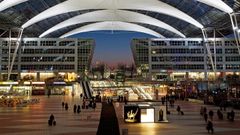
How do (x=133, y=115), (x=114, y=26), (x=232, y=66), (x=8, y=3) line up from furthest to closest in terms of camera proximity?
(x=114, y=26), (x=232, y=66), (x=8, y=3), (x=133, y=115)

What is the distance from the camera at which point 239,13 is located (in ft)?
189

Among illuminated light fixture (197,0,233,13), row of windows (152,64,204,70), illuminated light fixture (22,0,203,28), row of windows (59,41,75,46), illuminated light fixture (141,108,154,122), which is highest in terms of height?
illuminated light fixture (22,0,203,28)

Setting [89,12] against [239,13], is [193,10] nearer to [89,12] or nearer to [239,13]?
[239,13]

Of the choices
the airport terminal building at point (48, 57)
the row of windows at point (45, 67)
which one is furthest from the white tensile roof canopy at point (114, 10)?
the row of windows at point (45, 67)

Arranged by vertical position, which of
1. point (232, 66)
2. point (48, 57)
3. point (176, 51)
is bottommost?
point (232, 66)

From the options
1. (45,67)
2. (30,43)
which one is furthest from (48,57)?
(30,43)

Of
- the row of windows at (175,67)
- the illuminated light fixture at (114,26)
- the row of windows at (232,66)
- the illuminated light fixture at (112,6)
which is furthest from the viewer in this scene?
the row of windows at (232,66)

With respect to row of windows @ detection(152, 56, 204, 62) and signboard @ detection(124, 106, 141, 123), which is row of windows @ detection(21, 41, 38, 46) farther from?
signboard @ detection(124, 106, 141, 123)

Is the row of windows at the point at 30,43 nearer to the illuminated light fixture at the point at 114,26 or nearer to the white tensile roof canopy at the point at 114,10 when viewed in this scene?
the white tensile roof canopy at the point at 114,10

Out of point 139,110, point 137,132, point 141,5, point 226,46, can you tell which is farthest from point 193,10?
point 137,132

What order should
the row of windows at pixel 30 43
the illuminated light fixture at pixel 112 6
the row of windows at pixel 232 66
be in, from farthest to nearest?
the row of windows at pixel 232 66 < the row of windows at pixel 30 43 < the illuminated light fixture at pixel 112 6

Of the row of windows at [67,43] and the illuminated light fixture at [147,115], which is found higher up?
the row of windows at [67,43]

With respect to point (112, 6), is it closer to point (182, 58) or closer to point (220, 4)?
point (220, 4)

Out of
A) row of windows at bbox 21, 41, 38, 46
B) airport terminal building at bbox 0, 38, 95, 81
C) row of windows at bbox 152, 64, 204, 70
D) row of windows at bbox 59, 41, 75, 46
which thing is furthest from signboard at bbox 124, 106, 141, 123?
row of windows at bbox 21, 41, 38, 46
